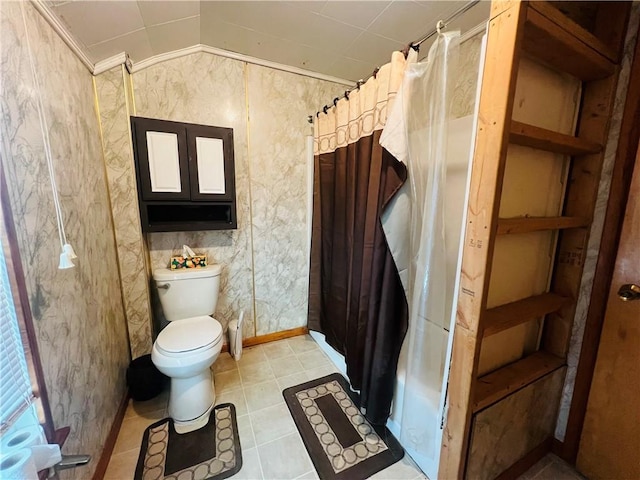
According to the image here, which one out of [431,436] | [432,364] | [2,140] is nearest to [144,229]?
[2,140]

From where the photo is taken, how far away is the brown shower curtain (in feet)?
3.95

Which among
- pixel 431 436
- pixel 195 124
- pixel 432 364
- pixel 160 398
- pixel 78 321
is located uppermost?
pixel 195 124

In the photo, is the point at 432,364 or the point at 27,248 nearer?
the point at 27,248

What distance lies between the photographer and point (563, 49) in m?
0.86

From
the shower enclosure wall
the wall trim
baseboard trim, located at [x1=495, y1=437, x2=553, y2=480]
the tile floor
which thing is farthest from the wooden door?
the wall trim

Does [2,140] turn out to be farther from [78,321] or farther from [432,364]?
[432,364]

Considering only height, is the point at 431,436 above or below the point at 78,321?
below

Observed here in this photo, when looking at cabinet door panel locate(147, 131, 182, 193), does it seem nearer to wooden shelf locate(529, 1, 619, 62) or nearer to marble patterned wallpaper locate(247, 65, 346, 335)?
marble patterned wallpaper locate(247, 65, 346, 335)

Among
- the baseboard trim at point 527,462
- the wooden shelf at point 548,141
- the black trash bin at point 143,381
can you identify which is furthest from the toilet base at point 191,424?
the wooden shelf at point 548,141

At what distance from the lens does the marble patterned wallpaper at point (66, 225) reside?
→ 78 cm

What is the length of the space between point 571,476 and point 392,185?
159cm

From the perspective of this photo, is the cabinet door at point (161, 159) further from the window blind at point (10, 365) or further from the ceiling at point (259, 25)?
the window blind at point (10, 365)

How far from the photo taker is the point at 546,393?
3.81 feet

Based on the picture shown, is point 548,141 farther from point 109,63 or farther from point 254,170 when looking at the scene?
point 109,63
